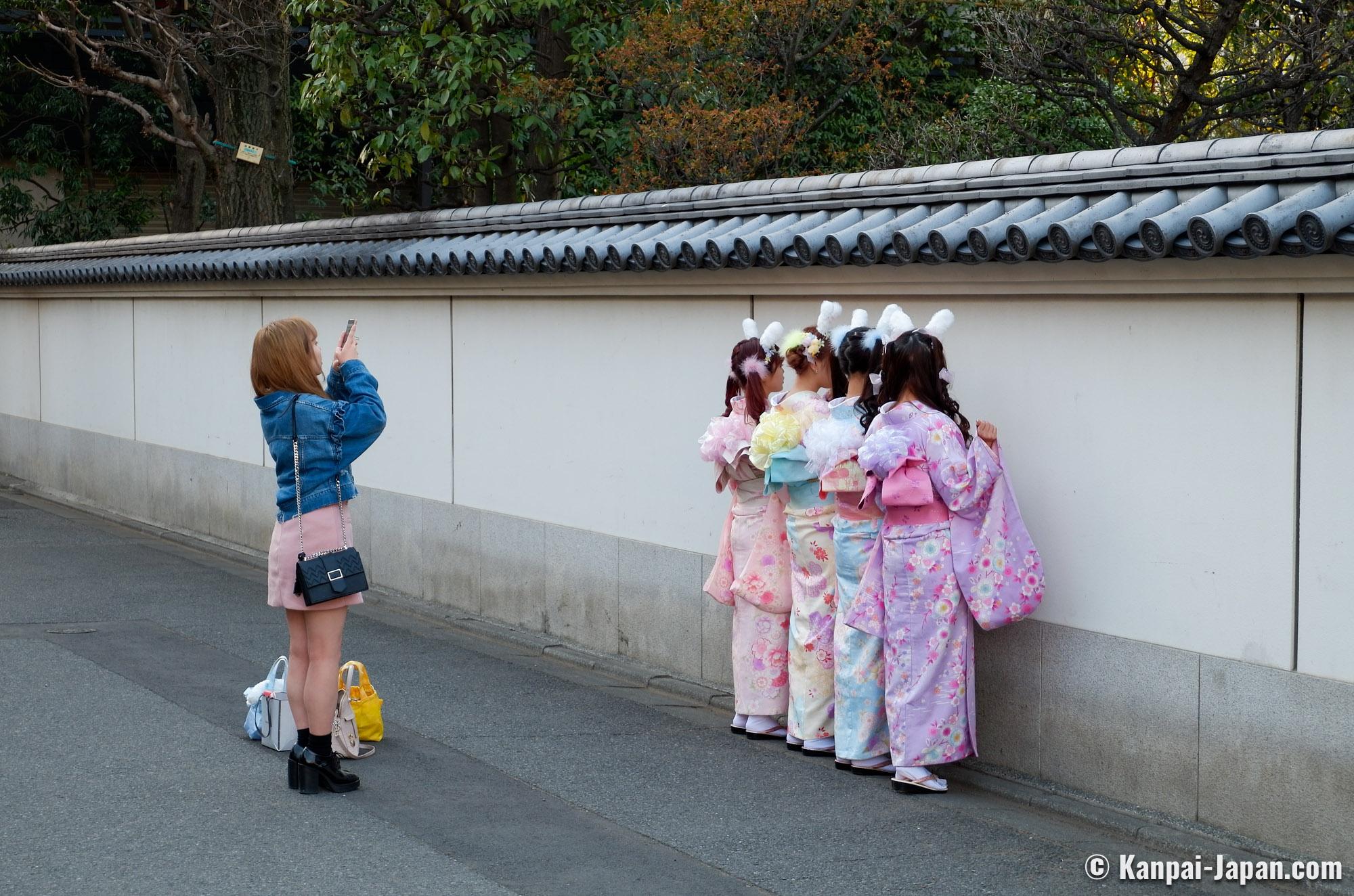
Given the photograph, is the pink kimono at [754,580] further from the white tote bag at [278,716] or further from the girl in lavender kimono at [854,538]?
the white tote bag at [278,716]

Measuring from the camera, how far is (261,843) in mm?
5547

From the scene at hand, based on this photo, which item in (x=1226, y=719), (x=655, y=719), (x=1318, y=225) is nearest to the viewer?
(x=1318, y=225)

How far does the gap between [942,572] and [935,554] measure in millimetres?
77

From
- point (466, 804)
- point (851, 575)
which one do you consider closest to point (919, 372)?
point (851, 575)

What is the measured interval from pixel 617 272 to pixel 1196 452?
153 inches

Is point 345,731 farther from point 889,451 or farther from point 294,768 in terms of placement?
point 889,451

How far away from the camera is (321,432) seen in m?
6.08

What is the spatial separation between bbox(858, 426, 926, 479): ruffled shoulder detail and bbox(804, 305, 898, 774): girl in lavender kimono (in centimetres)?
25

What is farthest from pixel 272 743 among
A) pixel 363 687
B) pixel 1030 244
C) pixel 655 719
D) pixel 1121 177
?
pixel 1121 177

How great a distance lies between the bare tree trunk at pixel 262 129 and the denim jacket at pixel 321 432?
953 centimetres

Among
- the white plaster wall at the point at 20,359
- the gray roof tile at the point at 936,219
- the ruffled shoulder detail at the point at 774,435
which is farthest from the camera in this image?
the white plaster wall at the point at 20,359

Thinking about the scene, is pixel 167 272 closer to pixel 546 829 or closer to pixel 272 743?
pixel 272 743

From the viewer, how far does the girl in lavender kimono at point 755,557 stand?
706 centimetres

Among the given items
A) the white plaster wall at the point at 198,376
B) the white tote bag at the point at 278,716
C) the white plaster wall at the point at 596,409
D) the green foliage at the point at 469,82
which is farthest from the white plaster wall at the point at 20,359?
the white tote bag at the point at 278,716
